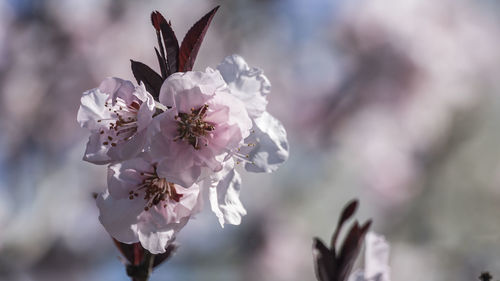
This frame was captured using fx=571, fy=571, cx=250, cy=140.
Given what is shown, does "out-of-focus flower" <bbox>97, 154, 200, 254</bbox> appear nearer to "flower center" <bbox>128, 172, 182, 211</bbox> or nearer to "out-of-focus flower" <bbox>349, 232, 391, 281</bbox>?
"flower center" <bbox>128, 172, 182, 211</bbox>

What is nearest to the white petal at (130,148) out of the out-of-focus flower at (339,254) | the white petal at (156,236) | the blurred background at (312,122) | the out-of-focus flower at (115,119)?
the out-of-focus flower at (115,119)

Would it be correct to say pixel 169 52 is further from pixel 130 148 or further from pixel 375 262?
pixel 375 262

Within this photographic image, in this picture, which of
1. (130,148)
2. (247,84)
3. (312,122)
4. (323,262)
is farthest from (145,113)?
(312,122)

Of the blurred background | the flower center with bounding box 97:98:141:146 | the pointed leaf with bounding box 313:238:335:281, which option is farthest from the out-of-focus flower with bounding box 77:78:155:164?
the blurred background

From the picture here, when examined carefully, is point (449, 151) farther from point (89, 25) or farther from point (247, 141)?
point (247, 141)

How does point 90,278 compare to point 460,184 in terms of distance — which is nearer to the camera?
point 90,278

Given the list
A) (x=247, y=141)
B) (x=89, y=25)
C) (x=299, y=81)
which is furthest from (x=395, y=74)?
(x=247, y=141)

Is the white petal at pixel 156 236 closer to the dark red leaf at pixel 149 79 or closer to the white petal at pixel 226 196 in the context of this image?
the white petal at pixel 226 196
